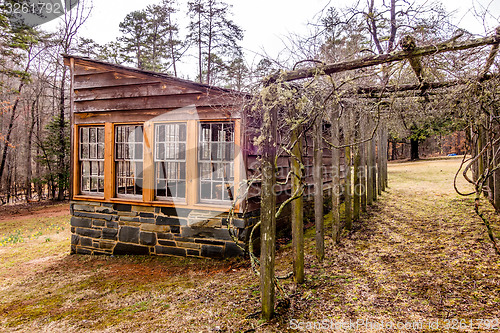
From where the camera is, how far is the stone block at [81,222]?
6671 mm

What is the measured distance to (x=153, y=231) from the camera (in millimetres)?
6055

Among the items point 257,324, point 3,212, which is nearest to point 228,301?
point 257,324

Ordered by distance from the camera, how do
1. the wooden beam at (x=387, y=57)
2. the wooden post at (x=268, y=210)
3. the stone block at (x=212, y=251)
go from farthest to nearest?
the stone block at (x=212, y=251), the wooden post at (x=268, y=210), the wooden beam at (x=387, y=57)

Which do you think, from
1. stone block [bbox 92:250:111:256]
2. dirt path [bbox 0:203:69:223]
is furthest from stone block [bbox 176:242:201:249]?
dirt path [bbox 0:203:69:223]

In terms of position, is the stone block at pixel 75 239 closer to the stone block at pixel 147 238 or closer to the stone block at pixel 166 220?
the stone block at pixel 147 238

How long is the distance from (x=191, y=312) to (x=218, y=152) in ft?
21.2

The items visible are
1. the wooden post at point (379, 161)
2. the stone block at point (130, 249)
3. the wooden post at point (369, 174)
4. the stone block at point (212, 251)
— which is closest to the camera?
the stone block at point (212, 251)

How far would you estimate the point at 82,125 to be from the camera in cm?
673

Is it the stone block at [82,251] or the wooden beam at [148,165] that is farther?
the stone block at [82,251]

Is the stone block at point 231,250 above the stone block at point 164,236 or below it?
below

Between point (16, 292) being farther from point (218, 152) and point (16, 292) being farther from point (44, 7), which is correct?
point (44, 7)

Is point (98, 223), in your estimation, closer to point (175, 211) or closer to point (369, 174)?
point (175, 211)

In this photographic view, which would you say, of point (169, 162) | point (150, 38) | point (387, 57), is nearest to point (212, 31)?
point (150, 38)

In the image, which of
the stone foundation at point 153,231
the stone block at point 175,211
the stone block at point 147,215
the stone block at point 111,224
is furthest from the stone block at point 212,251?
the stone block at point 111,224
